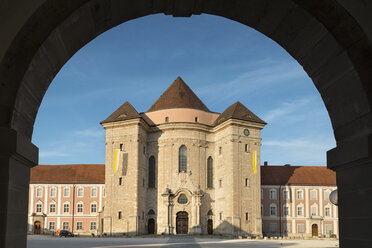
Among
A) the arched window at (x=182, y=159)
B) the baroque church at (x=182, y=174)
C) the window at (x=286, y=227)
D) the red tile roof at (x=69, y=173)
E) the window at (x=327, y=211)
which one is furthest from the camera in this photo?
the red tile roof at (x=69, y=173)

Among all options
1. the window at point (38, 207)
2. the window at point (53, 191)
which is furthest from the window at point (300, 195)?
the window at point (38, 207)

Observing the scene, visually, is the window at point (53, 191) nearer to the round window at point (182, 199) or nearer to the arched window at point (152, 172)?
the arched window at point (152, 172)

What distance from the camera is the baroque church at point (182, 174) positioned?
1838 inches

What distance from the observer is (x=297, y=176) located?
5909 centimetres

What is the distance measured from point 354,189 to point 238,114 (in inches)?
1771

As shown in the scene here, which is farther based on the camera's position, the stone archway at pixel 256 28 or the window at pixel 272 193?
the window at pixel 272 193

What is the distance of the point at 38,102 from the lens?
571cm

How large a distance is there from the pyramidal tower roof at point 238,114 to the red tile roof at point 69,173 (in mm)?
19525

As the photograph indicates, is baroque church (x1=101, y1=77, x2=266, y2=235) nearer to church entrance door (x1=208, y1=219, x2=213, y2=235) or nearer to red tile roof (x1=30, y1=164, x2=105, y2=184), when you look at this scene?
→ church entrance door (x1=208, y1=219, x2=213, y2=235)

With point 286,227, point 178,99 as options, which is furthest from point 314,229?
point 178,99

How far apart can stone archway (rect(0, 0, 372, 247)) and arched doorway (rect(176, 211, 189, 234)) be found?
4366 cm

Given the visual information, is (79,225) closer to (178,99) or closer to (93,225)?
(93,225)

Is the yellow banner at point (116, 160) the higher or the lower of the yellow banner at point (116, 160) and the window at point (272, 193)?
the higher

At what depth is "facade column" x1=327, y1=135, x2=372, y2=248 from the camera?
5094mm
